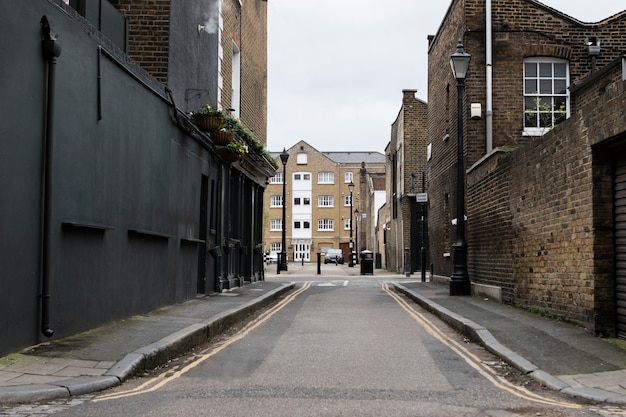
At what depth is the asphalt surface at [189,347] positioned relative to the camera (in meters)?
6.02

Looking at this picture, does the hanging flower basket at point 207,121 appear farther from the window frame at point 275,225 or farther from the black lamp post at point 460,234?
the window frame at point 275,225

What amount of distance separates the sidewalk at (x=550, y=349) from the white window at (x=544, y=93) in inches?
294

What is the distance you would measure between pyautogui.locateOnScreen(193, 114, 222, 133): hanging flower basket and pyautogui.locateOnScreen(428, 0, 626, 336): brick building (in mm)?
5761

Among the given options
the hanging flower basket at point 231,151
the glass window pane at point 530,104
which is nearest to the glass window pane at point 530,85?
the glass window pane at point 530,104

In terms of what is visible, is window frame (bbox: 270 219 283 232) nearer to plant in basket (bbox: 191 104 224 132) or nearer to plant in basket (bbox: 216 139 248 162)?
plant in basket (bbox: 216 139 248 162)

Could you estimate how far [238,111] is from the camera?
20.5m

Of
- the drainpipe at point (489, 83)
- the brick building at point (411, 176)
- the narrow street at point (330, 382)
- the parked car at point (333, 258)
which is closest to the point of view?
the narrow street at point (330, 382)

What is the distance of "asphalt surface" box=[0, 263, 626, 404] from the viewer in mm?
6016

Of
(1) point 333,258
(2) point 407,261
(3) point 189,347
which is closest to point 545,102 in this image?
(3) point 189,347

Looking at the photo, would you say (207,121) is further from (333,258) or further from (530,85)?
(333,258)

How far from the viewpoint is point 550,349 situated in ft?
26.6

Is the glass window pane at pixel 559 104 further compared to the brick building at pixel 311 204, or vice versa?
the brick building at pixel 311 204

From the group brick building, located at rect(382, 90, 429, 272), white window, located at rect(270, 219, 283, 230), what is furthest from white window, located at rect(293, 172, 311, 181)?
brick building, located at rect(382, 90, 429, 272)

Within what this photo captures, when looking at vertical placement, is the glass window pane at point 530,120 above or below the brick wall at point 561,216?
above
